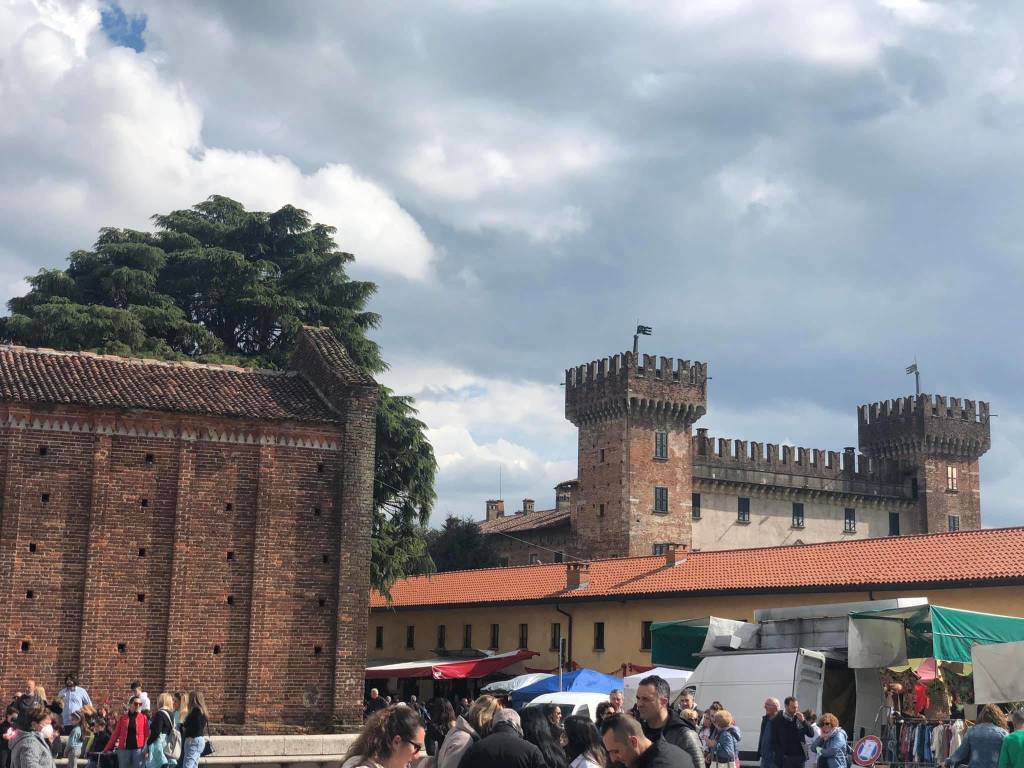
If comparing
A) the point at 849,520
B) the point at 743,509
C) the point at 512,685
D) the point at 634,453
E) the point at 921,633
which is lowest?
the point at 512,685

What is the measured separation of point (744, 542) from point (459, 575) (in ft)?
71.9

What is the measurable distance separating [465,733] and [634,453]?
53630mm

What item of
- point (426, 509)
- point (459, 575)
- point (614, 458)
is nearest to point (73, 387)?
point (426, 509)

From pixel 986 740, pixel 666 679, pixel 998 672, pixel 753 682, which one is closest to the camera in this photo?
pixel 986 740

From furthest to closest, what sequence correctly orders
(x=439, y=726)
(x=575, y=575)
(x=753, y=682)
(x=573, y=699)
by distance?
1. (x=575, y=575)
2. (x=573, y=699)
3. (x=753, y=682)
4. (x=439, y=726)

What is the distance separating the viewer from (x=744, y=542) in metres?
65.5

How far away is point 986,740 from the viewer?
11602 mm

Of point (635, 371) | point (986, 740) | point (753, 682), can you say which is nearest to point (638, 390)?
point (635, 371)

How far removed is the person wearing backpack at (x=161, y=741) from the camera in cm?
1580

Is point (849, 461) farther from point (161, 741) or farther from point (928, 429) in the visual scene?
point (161, 741)

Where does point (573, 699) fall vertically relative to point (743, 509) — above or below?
below

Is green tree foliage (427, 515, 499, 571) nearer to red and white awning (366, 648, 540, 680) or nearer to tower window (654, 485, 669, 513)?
tower window (654, 485, 669, 513)

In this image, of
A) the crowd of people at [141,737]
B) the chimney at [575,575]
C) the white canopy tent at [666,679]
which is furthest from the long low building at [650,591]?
the crowd of people at [141,737]

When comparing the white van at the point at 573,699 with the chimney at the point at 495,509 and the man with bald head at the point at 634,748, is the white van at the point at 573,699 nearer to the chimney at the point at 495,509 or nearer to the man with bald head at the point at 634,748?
the man with bald head at the point at 634,748
